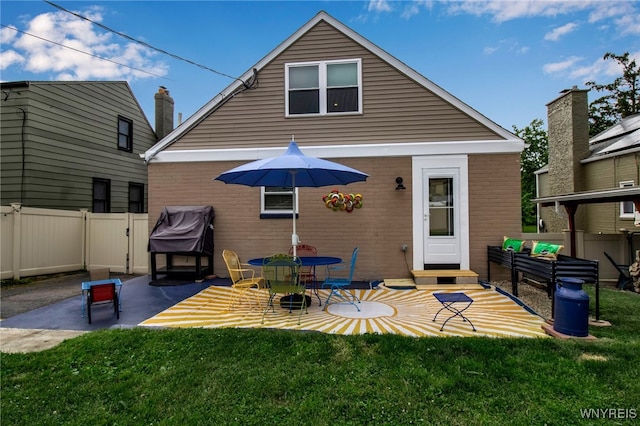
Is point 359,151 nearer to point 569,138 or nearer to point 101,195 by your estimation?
point 101,195

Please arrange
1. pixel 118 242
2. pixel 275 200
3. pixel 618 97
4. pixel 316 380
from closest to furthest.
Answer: pixel 316 380
pixel 275 200
pixel 118 242
pixel 618 97

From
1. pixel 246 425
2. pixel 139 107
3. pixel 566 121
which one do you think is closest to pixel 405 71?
pixel 246 425

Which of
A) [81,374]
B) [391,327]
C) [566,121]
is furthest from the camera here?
[566,121]

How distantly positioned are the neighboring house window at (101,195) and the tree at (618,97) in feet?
98.4

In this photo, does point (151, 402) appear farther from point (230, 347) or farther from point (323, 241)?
point (323, 241)

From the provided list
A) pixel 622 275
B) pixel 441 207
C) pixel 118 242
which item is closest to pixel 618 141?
pixel 622 275

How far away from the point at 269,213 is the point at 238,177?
8.03 feet

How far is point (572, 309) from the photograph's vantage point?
4023mm

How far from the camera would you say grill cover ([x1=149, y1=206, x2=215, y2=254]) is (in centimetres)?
739

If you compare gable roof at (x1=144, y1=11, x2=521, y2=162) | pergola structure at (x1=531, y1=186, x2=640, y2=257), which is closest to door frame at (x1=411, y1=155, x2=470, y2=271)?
gable roof at (x1=144, y1=11, x2=521, y2=162)

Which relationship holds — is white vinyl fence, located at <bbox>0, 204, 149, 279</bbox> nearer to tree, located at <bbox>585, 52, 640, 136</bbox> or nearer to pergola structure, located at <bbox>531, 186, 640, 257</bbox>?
pergola structure, located at <bbox>531, 186, 640, 257</bbox>

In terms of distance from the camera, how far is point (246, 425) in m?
2.57

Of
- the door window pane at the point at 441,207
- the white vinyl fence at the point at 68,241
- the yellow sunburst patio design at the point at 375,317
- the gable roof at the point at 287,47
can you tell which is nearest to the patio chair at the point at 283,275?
the yellow sunburst patio design at the point at 375,317

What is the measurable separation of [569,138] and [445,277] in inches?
423
